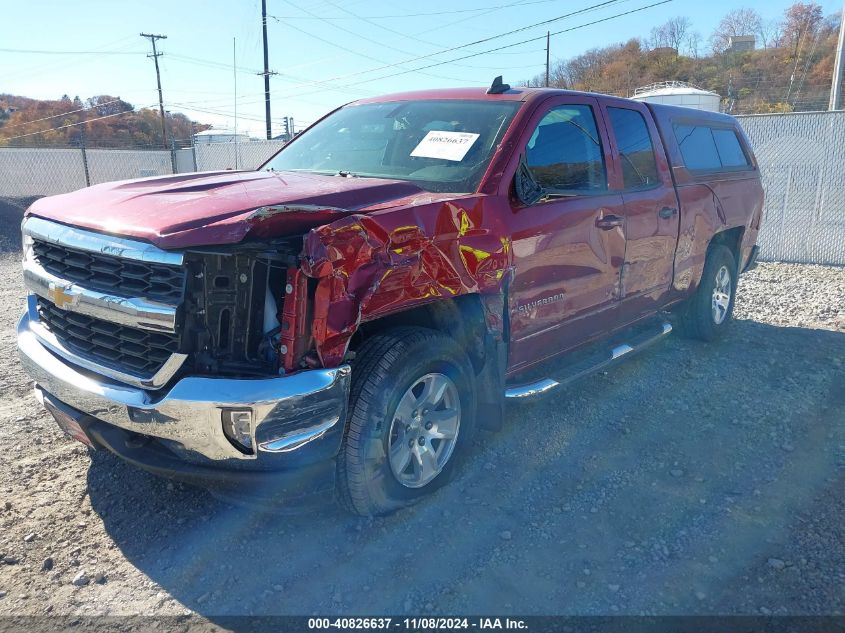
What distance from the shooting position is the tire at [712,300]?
5.88 metres

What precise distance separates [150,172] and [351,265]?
67.5 ft

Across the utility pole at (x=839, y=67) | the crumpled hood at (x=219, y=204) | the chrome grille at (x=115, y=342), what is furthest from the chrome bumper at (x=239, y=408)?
the utility pole at (x=839, y=67)

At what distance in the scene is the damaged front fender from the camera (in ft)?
8.49

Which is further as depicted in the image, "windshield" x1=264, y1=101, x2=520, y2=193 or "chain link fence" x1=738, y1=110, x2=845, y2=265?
"chain link fence" x1=738, y1=110, x2=845, y2=265

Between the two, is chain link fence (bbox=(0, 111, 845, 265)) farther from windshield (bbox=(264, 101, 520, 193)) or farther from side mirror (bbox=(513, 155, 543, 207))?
side mirror (bbox=(513, 155, 543, 207))

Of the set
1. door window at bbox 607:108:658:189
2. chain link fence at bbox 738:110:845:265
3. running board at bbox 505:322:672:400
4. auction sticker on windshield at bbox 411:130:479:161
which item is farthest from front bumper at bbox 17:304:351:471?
chain link fence at bbox 738:110:845:265

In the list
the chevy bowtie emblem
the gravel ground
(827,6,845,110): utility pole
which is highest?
(827,6,845,110): utility pole

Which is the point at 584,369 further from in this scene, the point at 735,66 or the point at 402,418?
the point at 735,66

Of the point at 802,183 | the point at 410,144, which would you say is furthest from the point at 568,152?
the point at 802,183

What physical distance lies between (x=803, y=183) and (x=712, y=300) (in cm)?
503

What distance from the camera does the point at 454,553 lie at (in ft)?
9.74

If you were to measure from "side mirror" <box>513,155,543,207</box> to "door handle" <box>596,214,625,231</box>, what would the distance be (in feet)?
2.07

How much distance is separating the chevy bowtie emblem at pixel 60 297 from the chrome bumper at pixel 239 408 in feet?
1.38

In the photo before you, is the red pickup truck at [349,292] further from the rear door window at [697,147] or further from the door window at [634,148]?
the rear door window at [697,147]
